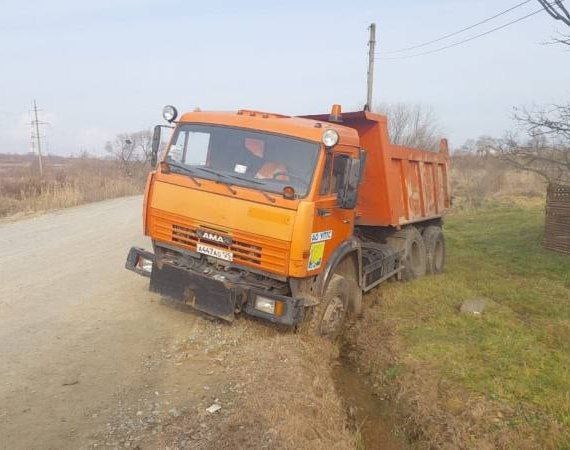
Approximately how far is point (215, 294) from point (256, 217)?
2.98 feet

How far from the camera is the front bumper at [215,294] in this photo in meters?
5.24

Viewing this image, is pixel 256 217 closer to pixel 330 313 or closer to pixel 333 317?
pixel 330 313

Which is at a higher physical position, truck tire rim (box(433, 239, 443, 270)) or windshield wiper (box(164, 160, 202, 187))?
windshield wiper (box(164, 160, 202, 187))

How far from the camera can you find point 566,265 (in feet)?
36.8

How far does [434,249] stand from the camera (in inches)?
410

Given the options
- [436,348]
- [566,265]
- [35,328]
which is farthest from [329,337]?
[566,265]

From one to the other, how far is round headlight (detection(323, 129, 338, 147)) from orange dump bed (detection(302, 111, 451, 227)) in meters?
1.95

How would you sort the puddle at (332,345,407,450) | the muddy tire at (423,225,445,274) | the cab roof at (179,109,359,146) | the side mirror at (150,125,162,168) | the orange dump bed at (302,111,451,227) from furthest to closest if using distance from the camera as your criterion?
the muddy tire at (423,225,445,274) → the orange dump bed at (302,111,451,227) → the side mirror at (150,125,162,168) → the cab roof at (179,109,359,146) → the puddle at (332,345,407,450)

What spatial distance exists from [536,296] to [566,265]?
357cm

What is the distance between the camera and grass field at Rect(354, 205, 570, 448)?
14.8 ft

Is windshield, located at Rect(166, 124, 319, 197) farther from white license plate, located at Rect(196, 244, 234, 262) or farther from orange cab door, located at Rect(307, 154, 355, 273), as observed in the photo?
white license plate, located at Rect(196, 244, 234, 262)

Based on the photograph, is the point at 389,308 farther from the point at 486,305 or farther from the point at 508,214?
the point at 508,214

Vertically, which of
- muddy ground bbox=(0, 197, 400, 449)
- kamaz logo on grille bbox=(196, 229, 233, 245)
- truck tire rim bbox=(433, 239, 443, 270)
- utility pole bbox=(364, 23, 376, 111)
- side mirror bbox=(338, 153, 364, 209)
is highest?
utility pole bbox=(364, 23, 376, 111)

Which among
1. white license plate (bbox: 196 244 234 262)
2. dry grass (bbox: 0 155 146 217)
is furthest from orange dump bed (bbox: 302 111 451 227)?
dry grass (bbox: 0 155 146 217)
